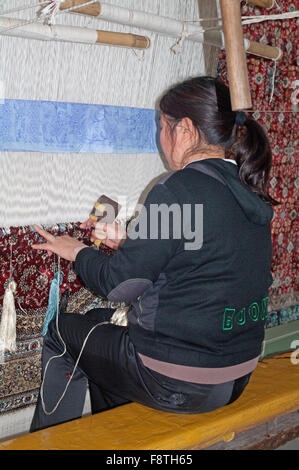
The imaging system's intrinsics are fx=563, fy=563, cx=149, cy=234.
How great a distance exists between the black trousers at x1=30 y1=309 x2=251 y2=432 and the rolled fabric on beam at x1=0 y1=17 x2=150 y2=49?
0.87 metres

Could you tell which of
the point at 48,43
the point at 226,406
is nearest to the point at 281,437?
the point at 226,406

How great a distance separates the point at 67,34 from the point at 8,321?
0.93 metres

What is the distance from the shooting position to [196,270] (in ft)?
4.54

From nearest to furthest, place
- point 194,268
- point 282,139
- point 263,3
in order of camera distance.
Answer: point 194,268 < point 263,3 < point 282,139

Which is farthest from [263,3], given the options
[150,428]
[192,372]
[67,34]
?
[150,428]

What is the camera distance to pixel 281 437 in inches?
90.0

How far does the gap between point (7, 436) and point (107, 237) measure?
80 centimetres

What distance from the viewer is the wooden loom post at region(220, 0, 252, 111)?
134 cm

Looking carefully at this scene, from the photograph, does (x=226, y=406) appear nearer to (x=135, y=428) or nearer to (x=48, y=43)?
(x=135, y=428)

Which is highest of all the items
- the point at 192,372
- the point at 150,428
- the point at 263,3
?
the point at 263,3

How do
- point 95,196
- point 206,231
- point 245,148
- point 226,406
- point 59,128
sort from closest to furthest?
point 206,231 → point 245,148 → point 226,406 → point 59,128 → point 95,196

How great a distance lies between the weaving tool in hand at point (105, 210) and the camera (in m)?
1.95

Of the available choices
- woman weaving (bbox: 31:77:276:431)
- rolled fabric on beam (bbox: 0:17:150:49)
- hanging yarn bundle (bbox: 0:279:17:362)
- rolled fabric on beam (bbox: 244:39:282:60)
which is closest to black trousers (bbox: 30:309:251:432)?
woman weaving (bbox: 31:77:276:431)

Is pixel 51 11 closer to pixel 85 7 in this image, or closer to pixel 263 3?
pixel 85 7
